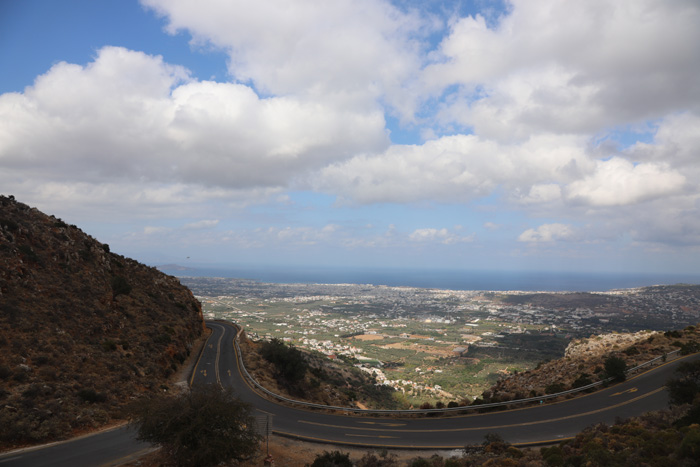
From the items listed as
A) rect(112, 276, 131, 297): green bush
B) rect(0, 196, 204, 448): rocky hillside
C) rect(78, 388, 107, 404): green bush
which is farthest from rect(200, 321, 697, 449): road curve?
rect(112, 276, 131, 297): green bush

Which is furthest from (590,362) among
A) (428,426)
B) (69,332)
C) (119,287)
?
(119,287)

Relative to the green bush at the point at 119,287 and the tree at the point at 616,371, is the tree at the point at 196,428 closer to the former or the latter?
the tree at the point at 616,371

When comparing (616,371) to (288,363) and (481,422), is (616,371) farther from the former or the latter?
(288,363)

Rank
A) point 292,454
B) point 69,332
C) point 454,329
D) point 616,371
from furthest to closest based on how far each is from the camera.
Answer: point 454,329 < point 69,332 < point 616,371 < point 292,454

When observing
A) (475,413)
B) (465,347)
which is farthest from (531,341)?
(475,413)

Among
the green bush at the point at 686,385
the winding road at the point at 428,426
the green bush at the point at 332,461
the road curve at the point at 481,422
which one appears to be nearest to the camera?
the green bush at the point at 332,461

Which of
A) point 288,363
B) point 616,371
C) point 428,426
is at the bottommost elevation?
point 288,363

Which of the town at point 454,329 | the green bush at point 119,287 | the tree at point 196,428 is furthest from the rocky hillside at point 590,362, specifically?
the green bush at point 119,287
